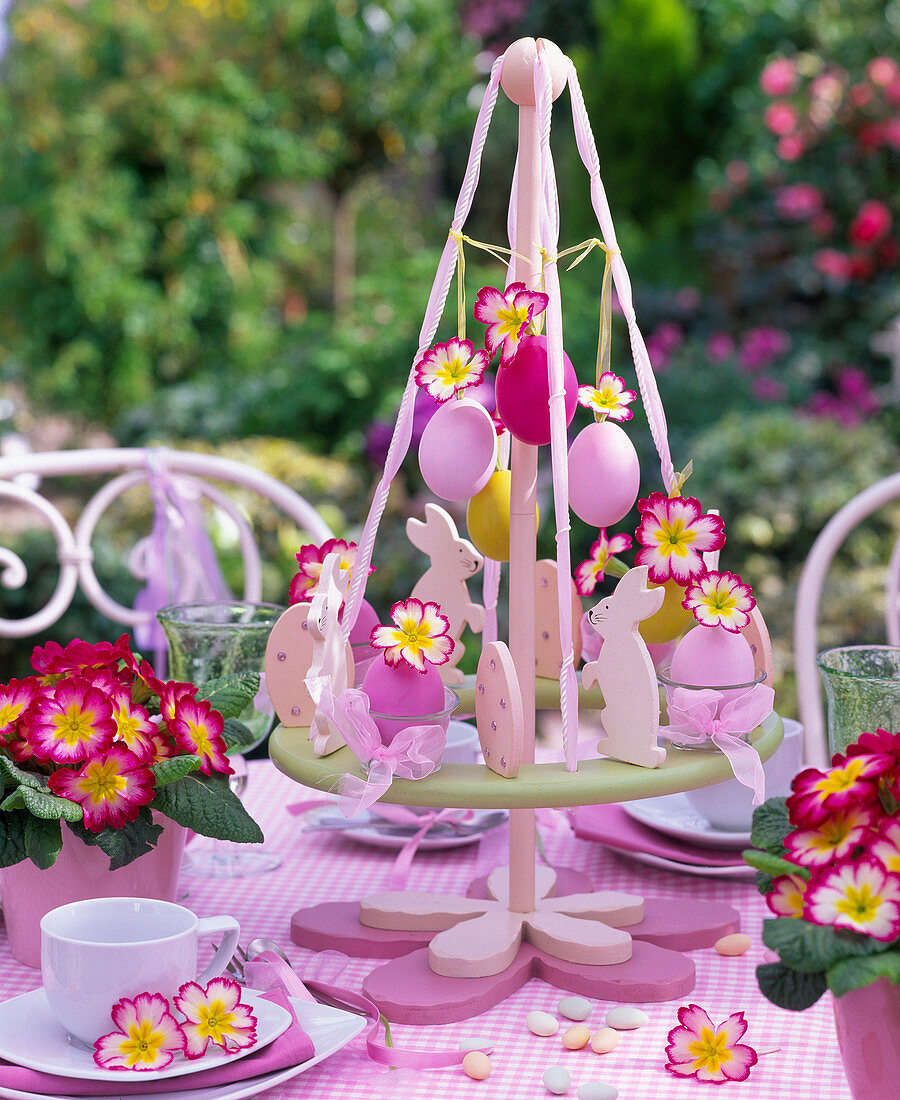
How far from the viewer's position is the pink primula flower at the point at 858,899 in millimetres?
645

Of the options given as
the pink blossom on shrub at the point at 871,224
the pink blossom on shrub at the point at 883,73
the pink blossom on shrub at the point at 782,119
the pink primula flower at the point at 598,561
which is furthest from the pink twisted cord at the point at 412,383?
the pink blossom on shrub at the point at 782,119

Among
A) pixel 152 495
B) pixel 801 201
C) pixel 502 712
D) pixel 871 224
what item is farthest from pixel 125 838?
pixel 801 201

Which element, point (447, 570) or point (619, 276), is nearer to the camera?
point (619, 276)

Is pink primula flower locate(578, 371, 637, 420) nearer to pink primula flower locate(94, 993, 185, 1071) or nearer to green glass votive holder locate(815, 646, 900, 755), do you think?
green glass votive holder locate(815, 646, 900, 755)

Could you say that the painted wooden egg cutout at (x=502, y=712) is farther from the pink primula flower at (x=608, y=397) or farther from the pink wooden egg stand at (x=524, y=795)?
the pink primula flower at (x=608, y=397)

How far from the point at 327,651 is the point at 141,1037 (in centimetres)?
29

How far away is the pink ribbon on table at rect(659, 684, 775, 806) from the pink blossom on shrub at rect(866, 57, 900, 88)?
437 centimetres

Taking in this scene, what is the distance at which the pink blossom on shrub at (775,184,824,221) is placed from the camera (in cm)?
492

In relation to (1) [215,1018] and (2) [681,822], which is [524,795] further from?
(2) [681,822]

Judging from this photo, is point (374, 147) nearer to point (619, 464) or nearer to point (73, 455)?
point (73, 455)

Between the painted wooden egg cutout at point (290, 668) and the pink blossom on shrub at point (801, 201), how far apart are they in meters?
4.35

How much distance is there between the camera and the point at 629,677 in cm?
91

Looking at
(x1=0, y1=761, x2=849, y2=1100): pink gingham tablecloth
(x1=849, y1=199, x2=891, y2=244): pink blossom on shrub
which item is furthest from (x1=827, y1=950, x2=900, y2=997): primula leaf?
(x1=849, y1=199, x2=891, y2=244): pink blossom on shrub

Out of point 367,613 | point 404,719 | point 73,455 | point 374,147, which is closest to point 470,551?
point 367,613
